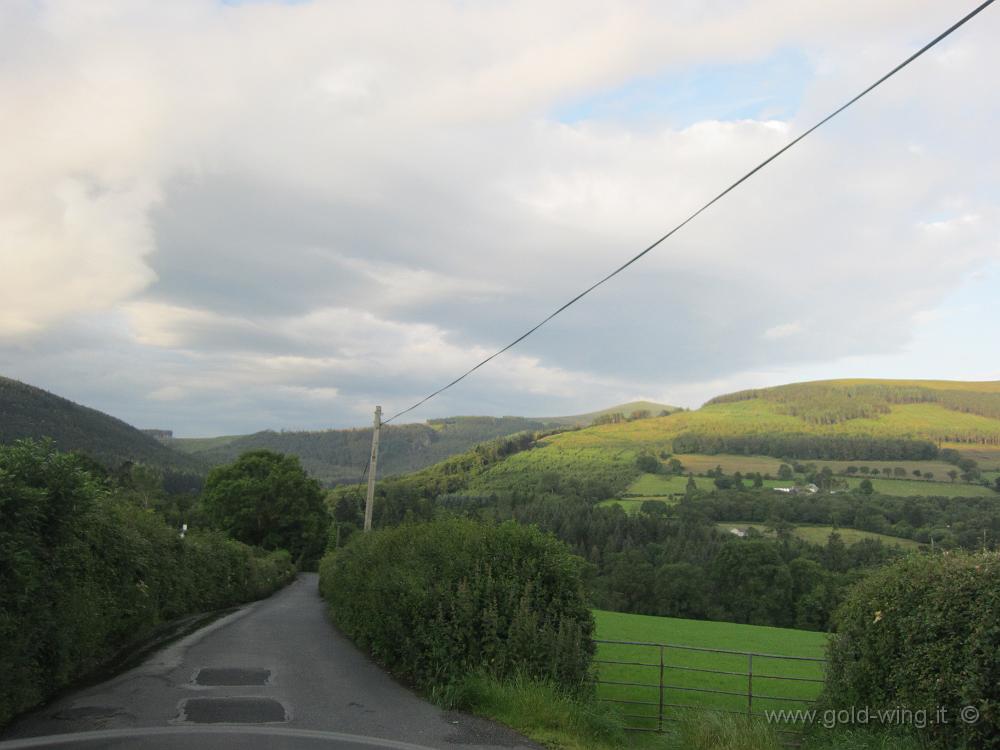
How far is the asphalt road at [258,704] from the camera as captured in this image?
8039 mm

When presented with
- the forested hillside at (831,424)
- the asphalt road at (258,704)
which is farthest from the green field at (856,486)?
the asphalt road at (258,704)

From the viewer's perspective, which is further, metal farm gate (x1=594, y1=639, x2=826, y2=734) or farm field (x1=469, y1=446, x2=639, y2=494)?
farm field (x1=469, y1=446, x2=639, y2=494)

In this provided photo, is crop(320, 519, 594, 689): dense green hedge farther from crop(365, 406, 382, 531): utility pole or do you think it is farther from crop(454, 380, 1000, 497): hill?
crop(454, 380, 1000, 497): hill

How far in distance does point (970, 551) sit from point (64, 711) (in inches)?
429

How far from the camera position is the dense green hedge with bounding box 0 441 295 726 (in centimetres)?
774

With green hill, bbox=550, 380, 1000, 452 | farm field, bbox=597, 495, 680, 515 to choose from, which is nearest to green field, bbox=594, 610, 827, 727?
farm field, bbox=597, 495, 680, 515

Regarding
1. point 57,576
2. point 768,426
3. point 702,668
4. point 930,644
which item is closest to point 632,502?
point 768,426

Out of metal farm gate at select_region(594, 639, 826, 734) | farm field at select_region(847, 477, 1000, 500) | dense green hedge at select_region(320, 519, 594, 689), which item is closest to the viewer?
dense green hedge at select_region(320, 519, 594, 689)

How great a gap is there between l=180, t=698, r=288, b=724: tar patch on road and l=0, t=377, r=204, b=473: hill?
70783 mm

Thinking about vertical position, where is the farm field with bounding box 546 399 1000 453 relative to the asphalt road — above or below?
above

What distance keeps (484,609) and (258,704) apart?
3227 millimetres

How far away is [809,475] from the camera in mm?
120000

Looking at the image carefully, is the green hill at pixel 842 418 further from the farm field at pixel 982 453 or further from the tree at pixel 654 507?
the tree at pixel 654 507

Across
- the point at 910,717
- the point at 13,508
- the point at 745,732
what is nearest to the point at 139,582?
the point at 13,508
